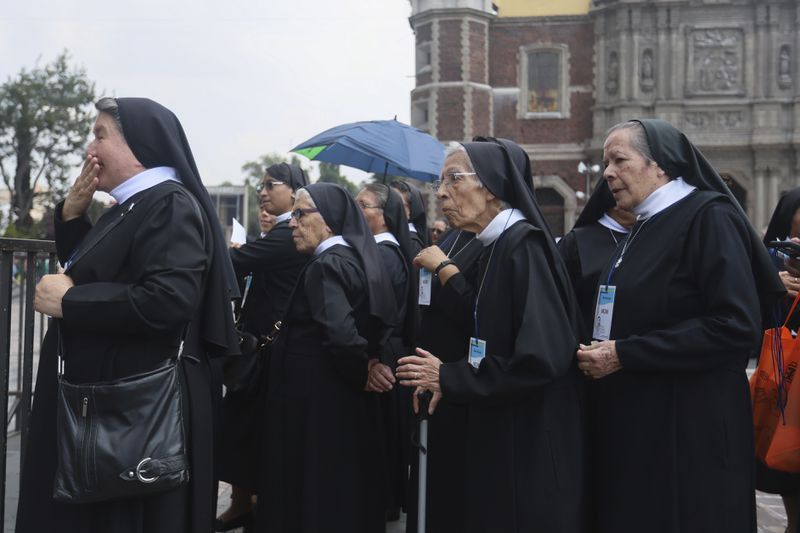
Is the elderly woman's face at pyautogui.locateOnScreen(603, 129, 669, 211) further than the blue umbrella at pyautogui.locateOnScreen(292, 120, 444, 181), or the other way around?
the blue umbrella at pyautogui.locateOnScreen(292, 120, 444, 181)

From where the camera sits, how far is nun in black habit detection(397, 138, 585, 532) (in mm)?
3344

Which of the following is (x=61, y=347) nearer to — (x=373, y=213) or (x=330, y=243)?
(x=330, y=243)

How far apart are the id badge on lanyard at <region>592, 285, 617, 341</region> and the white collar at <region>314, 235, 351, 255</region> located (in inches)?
63.8

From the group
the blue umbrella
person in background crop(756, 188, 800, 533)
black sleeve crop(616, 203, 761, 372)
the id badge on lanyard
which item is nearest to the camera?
black sleeve crop(616, 203, 761, 372)

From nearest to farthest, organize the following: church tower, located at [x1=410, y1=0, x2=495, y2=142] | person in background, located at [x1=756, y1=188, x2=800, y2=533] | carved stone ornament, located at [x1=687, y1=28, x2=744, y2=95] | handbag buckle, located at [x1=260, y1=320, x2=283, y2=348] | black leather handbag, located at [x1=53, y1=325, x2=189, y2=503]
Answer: black leather handbag, located at [x1=53, y1=325, x2=189, y2=503], person in background, located at [x1=756, y1=188, x2=800, y2=533], handbag buckle, located at [x1=260, y1=320, x2=283, y2=348], carved stone ornament, located at [x1=687, y1=28, x2=744, y2=95], church tower, located at [x1=410, y1=0, x2=495, y2=142]

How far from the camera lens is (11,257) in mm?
3760

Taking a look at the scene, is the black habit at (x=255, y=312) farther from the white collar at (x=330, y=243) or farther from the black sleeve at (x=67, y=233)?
the black sleeve at (x=67, y=233)

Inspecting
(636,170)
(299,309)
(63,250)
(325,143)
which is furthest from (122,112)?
(325,143)

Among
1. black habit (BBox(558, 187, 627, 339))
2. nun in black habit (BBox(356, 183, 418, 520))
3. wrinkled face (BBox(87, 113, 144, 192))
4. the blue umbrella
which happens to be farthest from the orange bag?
the blue umbrella

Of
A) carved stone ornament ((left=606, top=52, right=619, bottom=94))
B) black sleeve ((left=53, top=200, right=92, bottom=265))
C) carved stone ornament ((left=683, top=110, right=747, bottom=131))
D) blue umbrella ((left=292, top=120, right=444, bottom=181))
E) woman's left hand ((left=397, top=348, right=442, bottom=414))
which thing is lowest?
woman's left hand ((left=397, top=348, right=442, bottom=414))

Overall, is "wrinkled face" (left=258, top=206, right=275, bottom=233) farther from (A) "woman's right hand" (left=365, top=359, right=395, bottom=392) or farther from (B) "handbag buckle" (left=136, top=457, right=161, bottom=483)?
(B) "handbag buckle" (left=136, top=457, right=161, bottom=483)

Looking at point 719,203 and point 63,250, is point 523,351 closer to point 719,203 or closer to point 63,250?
point 719,203

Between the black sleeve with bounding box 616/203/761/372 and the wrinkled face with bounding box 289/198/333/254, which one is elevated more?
the wrinkled face with bounding box 289/198/333/254

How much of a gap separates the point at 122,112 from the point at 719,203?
7.49 ft
